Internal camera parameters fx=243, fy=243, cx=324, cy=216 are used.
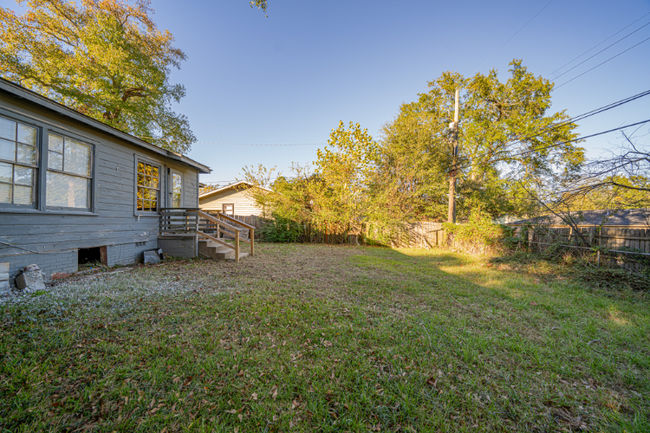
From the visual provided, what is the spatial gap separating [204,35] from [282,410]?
14278 mm

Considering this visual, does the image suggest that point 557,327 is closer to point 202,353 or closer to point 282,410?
point 282,410

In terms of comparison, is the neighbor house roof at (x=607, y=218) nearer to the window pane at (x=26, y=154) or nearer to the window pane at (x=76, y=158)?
the window pane at (x=76, y=158)

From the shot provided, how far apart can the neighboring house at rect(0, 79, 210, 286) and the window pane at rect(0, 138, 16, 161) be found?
0.01m

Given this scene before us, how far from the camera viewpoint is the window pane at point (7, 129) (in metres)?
4.02

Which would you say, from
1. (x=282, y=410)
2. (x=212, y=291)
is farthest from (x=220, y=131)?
(x=282, y=410)

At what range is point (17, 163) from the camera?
13.7ft

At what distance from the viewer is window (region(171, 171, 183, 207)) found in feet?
27.9

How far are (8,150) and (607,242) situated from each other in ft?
41.2

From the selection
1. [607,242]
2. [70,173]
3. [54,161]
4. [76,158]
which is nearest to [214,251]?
[70,173]

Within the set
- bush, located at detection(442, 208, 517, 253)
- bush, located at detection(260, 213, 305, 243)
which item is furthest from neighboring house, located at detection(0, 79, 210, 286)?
bush, located at detection(442, 208, 517, 253)

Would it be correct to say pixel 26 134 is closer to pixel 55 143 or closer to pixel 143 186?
pixel 55 143

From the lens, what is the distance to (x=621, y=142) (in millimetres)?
4684

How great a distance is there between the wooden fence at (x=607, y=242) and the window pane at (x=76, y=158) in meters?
12.0

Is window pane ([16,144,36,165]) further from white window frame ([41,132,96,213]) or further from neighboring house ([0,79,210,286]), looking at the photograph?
white window frame ([41,132,96,213])
